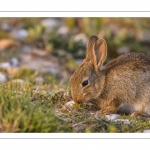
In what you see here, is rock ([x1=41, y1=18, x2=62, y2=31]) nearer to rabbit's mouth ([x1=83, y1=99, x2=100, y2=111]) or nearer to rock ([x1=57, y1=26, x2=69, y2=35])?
rock ([x1=57, y1=26, x2=69, y2=35])

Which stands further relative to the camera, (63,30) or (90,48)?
(63,30)

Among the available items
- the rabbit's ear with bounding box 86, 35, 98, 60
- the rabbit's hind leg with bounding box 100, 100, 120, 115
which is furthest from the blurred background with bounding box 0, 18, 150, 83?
the rabbit's hind leg with bounding box 100, 100, 120, 115

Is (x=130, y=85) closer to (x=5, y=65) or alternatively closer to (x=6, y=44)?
(x=5, y=65)

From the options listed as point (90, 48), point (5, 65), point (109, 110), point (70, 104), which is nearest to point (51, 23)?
point (5, 65)

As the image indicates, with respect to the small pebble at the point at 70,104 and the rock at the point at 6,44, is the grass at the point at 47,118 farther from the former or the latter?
the rock at the point at 6,44
